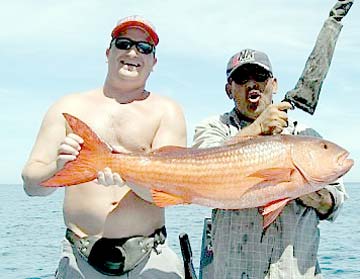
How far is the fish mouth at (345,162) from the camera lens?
12.6 ft

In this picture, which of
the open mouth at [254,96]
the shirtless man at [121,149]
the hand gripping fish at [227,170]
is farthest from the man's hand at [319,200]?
the shirtless man at [121,149]

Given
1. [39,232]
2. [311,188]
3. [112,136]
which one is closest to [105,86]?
[112,136]

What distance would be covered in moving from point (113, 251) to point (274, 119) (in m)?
1.53

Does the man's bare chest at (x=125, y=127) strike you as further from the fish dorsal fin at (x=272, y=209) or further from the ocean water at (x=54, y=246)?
the ocean water at (x=54, y=246)

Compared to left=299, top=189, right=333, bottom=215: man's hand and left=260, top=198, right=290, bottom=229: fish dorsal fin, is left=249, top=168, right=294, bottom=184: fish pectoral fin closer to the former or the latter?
left=260, top=198, right=290, bottom=229: fish dorsal fin

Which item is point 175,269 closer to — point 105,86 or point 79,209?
point 79,209

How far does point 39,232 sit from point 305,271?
23.7 meters

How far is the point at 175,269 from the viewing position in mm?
4914

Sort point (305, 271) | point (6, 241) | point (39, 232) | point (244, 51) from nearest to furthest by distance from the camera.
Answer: point (305, 271) → point (244, 51) → point (6, 241) → point (39, 232)

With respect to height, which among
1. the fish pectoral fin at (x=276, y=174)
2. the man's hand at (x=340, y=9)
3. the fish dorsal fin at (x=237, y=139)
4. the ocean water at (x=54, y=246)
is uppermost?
the man's hand at (x=340, y=9)

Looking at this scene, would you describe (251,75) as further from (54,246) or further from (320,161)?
(54,246)

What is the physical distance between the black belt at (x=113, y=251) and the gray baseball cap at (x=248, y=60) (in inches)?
54.1

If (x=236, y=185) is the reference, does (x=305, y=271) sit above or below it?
below

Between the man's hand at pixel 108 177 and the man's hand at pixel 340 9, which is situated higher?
the man's hand at pixel 340 9
